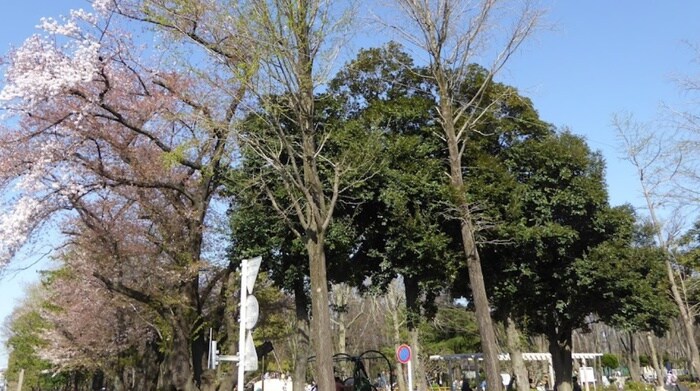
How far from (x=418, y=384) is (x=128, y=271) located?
30.6 feet

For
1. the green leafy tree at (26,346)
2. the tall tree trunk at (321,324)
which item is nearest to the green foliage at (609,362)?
the green leafy tree at (26,346)

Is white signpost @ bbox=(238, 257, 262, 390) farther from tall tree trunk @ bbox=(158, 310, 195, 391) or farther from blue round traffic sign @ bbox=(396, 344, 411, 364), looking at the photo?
tall tree trunk @ bbox=(158, 310, 195, 391)

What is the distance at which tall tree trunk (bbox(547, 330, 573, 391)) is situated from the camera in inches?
779

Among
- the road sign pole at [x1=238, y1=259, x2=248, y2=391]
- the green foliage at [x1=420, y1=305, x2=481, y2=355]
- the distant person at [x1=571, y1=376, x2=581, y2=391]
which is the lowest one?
the distant person at [x1=571, y1=376, x2=581, y2=391]

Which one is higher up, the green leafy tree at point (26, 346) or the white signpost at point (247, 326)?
the green leafy tree at point (26, 346)

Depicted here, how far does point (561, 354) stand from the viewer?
20.1 metres

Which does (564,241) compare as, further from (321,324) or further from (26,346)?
(26,346)

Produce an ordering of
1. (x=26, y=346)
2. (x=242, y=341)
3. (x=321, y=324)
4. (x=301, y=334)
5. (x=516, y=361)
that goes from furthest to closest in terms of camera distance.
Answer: (x=26, y=346) → (x=516, y=361) → (x=301, y=334) → (x=321, y=324) → (x=242, y=341)

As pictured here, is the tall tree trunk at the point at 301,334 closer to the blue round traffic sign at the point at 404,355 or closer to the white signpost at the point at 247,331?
the blue round traffic sign at the point at 404,355

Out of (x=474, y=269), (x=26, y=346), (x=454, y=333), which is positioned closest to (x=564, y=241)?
(x=474, y=269)

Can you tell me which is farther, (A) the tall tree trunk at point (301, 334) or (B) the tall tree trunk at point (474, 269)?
(A) the tall tree trunk at point (301, 334)

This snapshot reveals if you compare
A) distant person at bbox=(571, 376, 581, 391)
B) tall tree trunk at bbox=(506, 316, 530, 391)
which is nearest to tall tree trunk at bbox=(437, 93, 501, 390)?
tall tree trunk at bbox=(506, 316, 530, 391)

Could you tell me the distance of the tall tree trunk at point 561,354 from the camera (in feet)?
64.9

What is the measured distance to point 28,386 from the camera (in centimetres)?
5025
